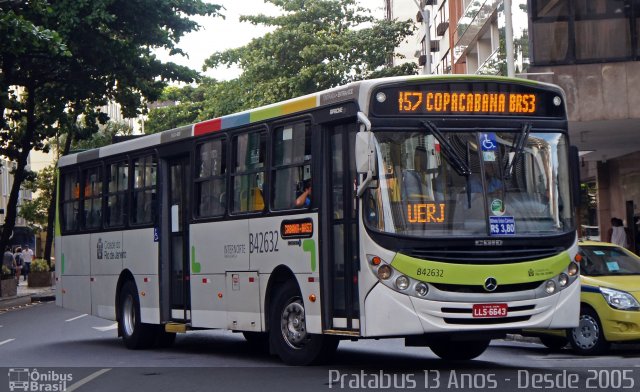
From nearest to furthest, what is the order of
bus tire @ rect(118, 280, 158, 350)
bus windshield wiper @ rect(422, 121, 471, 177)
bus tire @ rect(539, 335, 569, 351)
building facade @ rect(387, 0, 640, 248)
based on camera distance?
bus windshield wiper @ rect(422, 121, 471, 177) < bus tire @ rect(539, 335, 569, 351) < bus tire @ rect(118, 280, 158, 350) < building facade @ rect(387, 0, 640, 248)

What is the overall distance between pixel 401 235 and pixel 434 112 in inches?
57.5

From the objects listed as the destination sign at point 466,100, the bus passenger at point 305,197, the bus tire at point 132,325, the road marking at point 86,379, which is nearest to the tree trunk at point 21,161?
the bus tire at point 132,325

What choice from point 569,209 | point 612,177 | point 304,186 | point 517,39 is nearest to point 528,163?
point 569,209

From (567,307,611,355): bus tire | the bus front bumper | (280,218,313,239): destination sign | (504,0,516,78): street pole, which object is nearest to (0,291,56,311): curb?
(504,0,516,78): street pole

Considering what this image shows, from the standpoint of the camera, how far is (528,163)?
13.2 meters

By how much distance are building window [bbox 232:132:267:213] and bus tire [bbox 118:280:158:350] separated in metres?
3.93

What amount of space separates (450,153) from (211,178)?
4813 mm

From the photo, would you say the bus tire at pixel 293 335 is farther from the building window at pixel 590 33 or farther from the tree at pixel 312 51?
the tree at pixel 312 51

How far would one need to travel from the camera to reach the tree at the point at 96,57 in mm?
29203

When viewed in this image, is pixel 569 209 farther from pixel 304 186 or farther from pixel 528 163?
pixel 304 186

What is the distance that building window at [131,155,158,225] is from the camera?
18688 millimetres

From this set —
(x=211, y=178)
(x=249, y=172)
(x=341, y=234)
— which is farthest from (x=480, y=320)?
(x=211, y=178)

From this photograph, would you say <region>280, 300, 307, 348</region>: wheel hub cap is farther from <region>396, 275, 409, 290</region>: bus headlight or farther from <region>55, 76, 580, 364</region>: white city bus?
<region>396, 275, 409, 290</region>: bus headlight

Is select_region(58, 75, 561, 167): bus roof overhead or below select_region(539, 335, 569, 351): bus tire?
overhead
